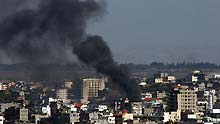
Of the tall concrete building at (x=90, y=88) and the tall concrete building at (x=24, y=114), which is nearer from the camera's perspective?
the tall concrete building at (x=24, y=114)

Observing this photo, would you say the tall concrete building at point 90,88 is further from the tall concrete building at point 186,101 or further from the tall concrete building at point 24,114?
the tall concrete building at point 24,114

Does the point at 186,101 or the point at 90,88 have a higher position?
the point at 90,88

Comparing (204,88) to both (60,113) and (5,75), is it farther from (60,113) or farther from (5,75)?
(60,113)

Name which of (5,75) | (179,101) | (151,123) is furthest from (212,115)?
(5,75)

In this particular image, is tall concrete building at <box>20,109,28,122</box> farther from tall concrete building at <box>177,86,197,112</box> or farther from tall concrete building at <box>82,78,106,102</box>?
tall concrete building at <box>82,78,106,102</box>

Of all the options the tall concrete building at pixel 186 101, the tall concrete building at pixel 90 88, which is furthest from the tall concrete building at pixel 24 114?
the tall concrete building at pixel 90 88

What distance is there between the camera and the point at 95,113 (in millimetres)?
46500

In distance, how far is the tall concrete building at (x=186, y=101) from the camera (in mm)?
50812

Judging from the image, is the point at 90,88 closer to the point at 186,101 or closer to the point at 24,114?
the point at 186,101

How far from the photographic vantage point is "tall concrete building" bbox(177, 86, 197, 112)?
167 ft

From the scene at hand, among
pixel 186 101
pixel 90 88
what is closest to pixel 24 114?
pixel 186 101

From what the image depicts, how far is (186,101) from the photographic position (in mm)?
51812

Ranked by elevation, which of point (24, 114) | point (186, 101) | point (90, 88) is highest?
point (90, 88)

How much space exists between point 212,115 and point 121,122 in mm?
5137
